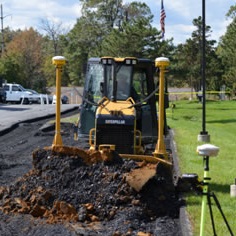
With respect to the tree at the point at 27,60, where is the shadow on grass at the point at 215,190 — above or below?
below

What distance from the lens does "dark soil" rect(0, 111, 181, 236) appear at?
854cm

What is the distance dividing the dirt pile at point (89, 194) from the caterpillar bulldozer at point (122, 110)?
37cm

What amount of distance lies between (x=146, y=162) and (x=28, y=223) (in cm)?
270

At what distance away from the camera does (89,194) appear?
31.9 ft

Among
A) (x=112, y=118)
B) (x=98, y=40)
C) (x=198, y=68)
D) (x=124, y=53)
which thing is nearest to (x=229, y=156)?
(x=112, y=118)

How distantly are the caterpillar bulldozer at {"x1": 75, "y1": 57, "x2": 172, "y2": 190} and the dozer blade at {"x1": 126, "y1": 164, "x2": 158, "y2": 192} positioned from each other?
0.02 meters

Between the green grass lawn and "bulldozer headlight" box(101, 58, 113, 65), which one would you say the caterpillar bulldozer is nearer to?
"bulldozer headlight" box(101, 58, 113, 65)

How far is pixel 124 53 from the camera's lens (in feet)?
170

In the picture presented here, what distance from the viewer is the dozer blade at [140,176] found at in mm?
9641

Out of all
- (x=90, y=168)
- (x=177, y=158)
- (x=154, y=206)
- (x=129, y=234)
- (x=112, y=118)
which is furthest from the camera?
(x=177, y=158)

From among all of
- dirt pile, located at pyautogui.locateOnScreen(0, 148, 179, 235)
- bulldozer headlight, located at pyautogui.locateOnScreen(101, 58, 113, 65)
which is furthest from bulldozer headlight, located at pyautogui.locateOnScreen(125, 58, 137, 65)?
dirt pile, located at pyautogui.locateOnScreen(0, 148, 179, 235)

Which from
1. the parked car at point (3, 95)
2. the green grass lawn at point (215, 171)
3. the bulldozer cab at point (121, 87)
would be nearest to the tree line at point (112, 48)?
the parked car at point (3, 95)

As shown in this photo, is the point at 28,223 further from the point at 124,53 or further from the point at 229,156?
the point at 124,53

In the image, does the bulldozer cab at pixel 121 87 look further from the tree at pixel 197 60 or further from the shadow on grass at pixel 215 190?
the tree at pixel 197 60
